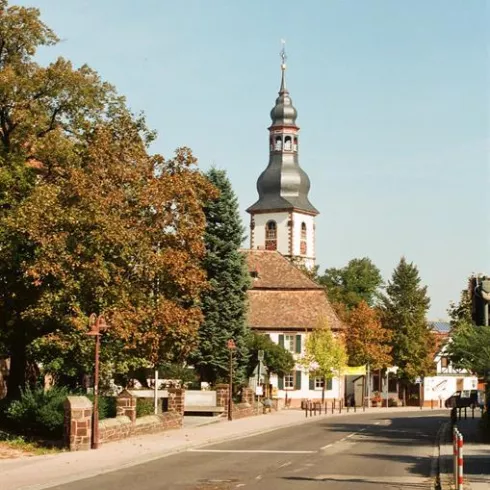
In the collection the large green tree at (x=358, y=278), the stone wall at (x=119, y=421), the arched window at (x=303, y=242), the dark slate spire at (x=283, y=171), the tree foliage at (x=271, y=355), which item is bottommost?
the stone wall at (x=119, y=421)

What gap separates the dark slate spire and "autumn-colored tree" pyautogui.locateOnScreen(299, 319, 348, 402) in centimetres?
4798

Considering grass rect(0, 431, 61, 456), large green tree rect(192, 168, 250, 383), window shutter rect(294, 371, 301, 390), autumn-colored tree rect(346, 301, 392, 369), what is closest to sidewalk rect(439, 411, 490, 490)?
grass rect(0, 431, 61, 456)

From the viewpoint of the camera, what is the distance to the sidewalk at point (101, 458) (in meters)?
19.7

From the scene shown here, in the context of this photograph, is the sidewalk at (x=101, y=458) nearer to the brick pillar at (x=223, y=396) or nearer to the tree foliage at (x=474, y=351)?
the tree foliage at (x=474, y=351)

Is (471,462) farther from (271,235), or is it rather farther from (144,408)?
(271,235)

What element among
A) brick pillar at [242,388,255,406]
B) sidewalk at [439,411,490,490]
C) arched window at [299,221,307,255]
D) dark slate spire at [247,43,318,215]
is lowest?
sidewalk at [439,411,490,490]

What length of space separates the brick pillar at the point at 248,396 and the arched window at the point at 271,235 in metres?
70.2

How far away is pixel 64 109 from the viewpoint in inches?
1385

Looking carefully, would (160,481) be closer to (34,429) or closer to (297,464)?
(297,464)

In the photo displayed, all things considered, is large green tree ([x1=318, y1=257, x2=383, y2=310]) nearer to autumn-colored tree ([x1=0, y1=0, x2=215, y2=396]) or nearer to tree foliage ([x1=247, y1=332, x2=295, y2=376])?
tree foliage ([x1=247, y1=332, x2=295, y2=376])

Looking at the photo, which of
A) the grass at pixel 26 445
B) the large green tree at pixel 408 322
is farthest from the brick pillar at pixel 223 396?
the large green tree at pixel 408 322

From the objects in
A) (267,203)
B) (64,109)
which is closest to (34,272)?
(64,109)

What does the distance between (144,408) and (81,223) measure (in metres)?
7.88

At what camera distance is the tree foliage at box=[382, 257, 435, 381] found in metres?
86.4
